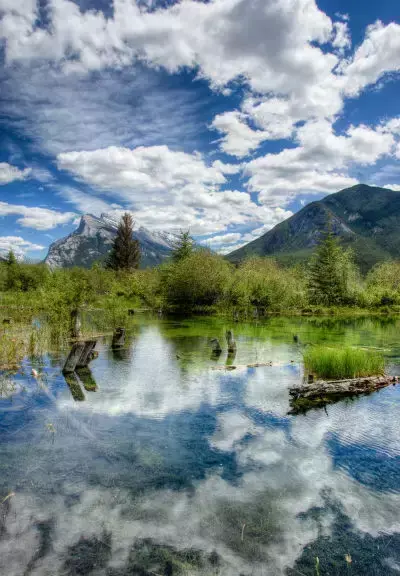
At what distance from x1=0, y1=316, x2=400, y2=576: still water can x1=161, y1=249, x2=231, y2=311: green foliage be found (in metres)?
31.2

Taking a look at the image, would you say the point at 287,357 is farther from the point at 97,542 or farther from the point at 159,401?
the point at 97,542

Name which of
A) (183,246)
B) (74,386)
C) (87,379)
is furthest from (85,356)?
(183,246)

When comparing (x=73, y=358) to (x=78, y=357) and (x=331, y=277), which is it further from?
(x=331, y=277)

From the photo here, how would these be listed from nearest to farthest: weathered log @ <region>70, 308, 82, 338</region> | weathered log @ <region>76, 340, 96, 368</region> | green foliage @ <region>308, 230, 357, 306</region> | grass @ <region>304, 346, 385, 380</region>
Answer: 1. grass @ <region>304, 346, 385, 380</region>
2. weathered log @ <region>76, 340, 96, 368</region>
3. weathered log @ <region>70, 308, 82, 338</region>
4. green foliage @ <region>308, 230, 357, 306</region>

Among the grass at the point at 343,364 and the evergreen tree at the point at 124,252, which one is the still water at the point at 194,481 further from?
the evergreen tree at the point at 124,252

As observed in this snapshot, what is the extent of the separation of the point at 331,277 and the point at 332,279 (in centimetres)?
36

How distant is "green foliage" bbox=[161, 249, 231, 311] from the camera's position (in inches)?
1738

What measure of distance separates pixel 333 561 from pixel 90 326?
964 inches

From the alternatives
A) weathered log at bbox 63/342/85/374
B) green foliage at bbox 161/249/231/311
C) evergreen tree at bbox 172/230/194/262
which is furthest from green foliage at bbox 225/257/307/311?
weathered log at bbox 63/342/85/374

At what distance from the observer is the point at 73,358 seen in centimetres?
1492

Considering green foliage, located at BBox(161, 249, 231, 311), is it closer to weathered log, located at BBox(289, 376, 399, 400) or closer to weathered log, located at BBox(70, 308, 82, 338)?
weathered log, located at BBox(70, 308, 82, 338)

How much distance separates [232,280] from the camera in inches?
1780

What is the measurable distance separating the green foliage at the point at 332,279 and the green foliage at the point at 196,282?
17444 millimetres

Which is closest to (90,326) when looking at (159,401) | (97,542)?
(159,401)
